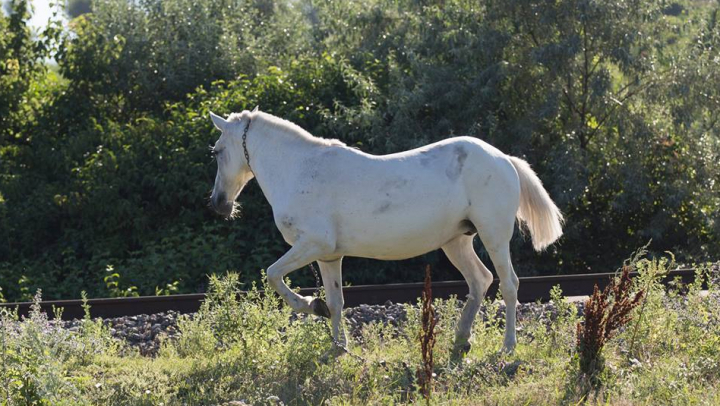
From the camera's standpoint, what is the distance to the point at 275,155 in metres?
8.42

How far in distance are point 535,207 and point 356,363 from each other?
7.22ft

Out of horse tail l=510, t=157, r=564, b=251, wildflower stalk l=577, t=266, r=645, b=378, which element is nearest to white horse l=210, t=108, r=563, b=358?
horse tail l=510, t=157, r=564, b=251

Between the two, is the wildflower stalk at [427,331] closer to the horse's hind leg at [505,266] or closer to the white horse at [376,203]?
the white horse at [376,203]

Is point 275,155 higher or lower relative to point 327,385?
higher

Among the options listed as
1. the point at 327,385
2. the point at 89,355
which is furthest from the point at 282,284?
the point at 89,355

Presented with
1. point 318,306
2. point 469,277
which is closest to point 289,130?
point 318,306

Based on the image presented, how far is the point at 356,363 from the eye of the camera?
7.51 meters

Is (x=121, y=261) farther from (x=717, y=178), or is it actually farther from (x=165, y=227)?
(x=717, y=178)

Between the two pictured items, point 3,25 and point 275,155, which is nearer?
point 275,155

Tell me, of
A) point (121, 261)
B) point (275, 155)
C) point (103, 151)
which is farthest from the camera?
point (103, 151)

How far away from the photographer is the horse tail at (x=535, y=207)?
856 centimetres

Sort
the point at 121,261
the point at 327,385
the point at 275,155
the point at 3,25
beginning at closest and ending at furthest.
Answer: the point at 327,385 < the point at 275,155 < the point at 121,261 < the point at 3,25

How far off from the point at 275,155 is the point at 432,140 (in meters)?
6.59

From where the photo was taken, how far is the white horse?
8023mm
